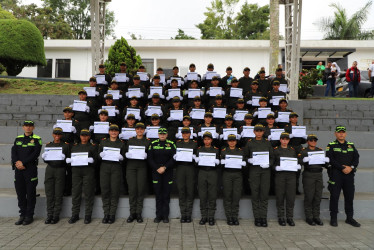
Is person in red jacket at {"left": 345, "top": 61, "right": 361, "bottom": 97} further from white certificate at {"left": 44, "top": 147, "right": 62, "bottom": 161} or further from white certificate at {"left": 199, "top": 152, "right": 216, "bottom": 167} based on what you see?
white certificate at {"left": 44, "top": 147, "right": 62, "bottom": 161}

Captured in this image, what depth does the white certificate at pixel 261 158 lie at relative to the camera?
6.91 metres

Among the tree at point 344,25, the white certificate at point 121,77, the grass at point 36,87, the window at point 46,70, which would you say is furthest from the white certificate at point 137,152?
the tree at point 344,25

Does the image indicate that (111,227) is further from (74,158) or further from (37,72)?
(37,72)

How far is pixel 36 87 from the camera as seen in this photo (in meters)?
14.3

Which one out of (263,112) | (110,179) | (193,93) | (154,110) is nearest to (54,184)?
(110,179)

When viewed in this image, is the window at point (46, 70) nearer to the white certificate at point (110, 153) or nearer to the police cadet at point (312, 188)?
the white certificate at point (110, 153)

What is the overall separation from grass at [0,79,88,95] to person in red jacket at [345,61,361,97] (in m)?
12.2

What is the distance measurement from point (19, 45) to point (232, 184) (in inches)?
497

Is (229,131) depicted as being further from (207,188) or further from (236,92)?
(236,92)

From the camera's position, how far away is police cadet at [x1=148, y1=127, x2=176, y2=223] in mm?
7012

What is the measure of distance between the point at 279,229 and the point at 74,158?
14.7 ft

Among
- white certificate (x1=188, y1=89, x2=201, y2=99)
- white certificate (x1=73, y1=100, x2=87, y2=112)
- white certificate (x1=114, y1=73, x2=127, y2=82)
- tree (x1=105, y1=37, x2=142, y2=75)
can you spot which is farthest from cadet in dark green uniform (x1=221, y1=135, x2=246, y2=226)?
tree (x1=105, y1=37, x2=142, y2=75)

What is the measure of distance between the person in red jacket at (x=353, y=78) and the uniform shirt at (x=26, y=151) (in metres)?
13.5

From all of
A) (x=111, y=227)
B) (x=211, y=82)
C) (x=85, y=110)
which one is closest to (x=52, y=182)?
(x=111, y=227)
